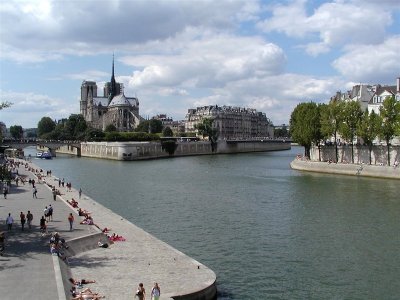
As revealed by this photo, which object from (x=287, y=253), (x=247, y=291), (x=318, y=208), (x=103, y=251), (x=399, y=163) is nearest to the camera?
(x=247, y=291)

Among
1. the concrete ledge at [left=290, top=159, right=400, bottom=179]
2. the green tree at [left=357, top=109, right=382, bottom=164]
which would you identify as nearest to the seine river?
the concrete ledge at [left=290, top=159, right=400, bottom=179]

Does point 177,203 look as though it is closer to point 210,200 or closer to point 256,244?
point 210,200

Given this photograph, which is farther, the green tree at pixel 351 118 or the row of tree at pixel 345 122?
the green tree at pixel 351 118

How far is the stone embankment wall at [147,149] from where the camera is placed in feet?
428

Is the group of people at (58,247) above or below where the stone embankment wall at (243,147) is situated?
below

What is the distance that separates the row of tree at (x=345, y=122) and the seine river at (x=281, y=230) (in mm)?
12351

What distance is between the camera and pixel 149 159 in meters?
134

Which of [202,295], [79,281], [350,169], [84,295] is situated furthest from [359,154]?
[84,295]

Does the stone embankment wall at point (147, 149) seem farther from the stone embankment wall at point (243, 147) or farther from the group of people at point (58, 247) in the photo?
the group of people at point (58, 247)

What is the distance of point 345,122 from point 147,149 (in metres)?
63.6

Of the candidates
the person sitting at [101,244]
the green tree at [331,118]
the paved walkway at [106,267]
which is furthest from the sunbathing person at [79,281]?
the green tree at [331,118]

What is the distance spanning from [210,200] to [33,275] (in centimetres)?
3152

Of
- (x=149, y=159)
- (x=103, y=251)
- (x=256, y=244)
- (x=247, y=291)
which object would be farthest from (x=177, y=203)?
(x=149, y=159)

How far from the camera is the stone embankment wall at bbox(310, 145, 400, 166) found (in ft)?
252
